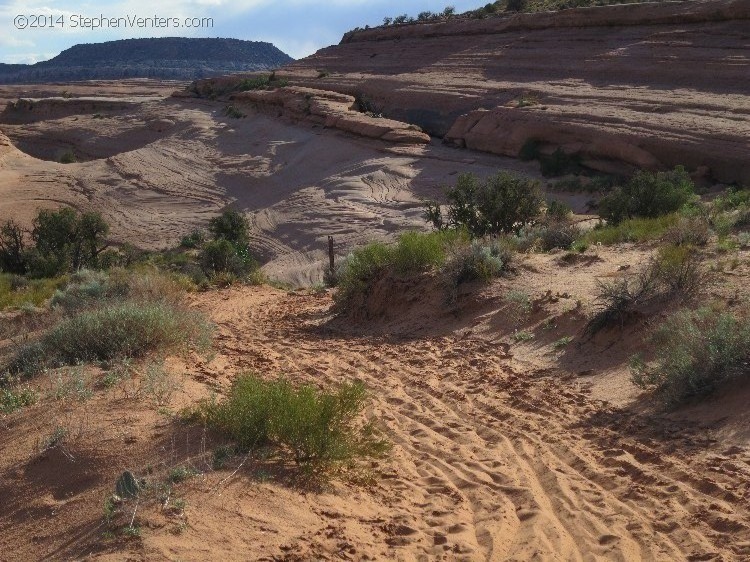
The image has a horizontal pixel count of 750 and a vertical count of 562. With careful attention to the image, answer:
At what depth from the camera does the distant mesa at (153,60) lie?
132 meters

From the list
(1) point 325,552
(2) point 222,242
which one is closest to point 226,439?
(1) point 325,552

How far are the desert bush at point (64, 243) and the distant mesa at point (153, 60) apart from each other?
347 ft

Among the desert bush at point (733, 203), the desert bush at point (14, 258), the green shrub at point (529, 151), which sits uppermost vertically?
the green shrub at point (529, 151)

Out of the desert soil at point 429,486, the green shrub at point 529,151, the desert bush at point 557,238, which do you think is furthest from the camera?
the green shrub at point 529,151

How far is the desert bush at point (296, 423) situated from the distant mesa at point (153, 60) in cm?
12651

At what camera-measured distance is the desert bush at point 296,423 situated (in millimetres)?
5605

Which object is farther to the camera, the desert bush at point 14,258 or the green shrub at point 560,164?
the green shrub at point 560,164

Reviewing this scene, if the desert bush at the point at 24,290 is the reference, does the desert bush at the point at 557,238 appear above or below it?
above

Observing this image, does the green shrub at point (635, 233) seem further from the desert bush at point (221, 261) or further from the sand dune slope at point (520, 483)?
the desert bush at point (221, 261)

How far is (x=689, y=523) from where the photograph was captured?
5.27 metres

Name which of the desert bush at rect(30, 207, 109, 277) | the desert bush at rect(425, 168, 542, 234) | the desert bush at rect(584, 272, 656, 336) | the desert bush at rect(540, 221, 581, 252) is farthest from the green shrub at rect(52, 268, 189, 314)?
the desert bush at rect(30, 207, 109, 277)

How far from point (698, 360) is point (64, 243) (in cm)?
2117

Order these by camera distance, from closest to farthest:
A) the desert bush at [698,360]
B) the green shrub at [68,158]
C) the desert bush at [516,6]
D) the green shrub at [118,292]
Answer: the desert bush at [698,360] → the green shrub at [118,292] → the desert bush at [516,6] → the green shrub at [68,158]

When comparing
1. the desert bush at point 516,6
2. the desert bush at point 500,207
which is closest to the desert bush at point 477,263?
the desert bush at point 500,207
